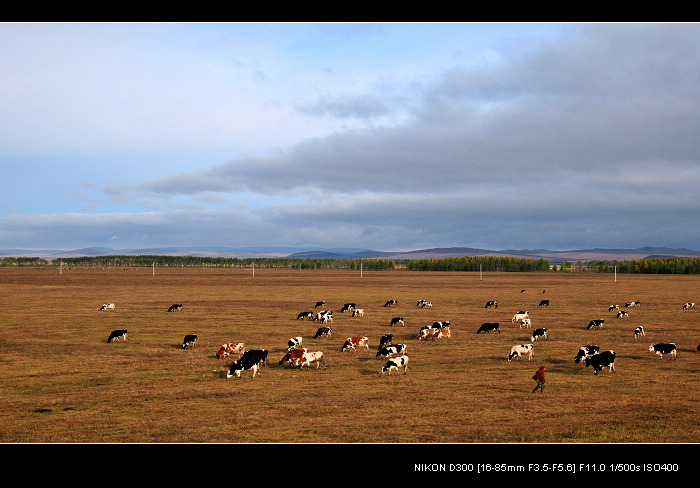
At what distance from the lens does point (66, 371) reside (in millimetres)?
19234

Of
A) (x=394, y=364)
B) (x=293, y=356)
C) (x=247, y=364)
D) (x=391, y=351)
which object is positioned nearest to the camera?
(x=247, y=364)

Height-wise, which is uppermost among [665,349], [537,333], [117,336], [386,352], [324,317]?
[665,349]

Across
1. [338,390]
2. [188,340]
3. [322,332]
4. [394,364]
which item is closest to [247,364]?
[338,390]

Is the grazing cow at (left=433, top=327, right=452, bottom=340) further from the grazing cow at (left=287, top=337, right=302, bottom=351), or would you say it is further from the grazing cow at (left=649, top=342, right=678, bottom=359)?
the grazing cow at (left=649, top=342, right=678, bottom=359)

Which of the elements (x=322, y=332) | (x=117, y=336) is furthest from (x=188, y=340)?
(x=322, y=332)

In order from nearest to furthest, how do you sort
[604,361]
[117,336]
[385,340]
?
[604,361] < [385,340] < [117,336]

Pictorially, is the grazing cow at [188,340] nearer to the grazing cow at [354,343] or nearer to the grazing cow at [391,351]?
the grazing cow at [354,343]

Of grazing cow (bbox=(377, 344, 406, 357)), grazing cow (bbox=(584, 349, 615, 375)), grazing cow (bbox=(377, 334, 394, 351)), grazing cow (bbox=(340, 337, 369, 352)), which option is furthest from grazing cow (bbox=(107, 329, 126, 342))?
grazing cow (bbox=(584, 349, 615, 375))

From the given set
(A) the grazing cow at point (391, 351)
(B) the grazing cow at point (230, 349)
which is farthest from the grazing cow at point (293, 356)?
(A) the grazing cow at point (391, 351)

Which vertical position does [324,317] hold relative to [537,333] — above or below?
below

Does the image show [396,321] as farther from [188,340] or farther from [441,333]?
[188,340]

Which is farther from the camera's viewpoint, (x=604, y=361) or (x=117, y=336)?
(x=117, y=336)

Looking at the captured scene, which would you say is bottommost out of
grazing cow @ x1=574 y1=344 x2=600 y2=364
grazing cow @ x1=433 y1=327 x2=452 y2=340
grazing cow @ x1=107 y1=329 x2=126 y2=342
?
grazing cow @ x1=107 y1=329 x2=126 y2=342
